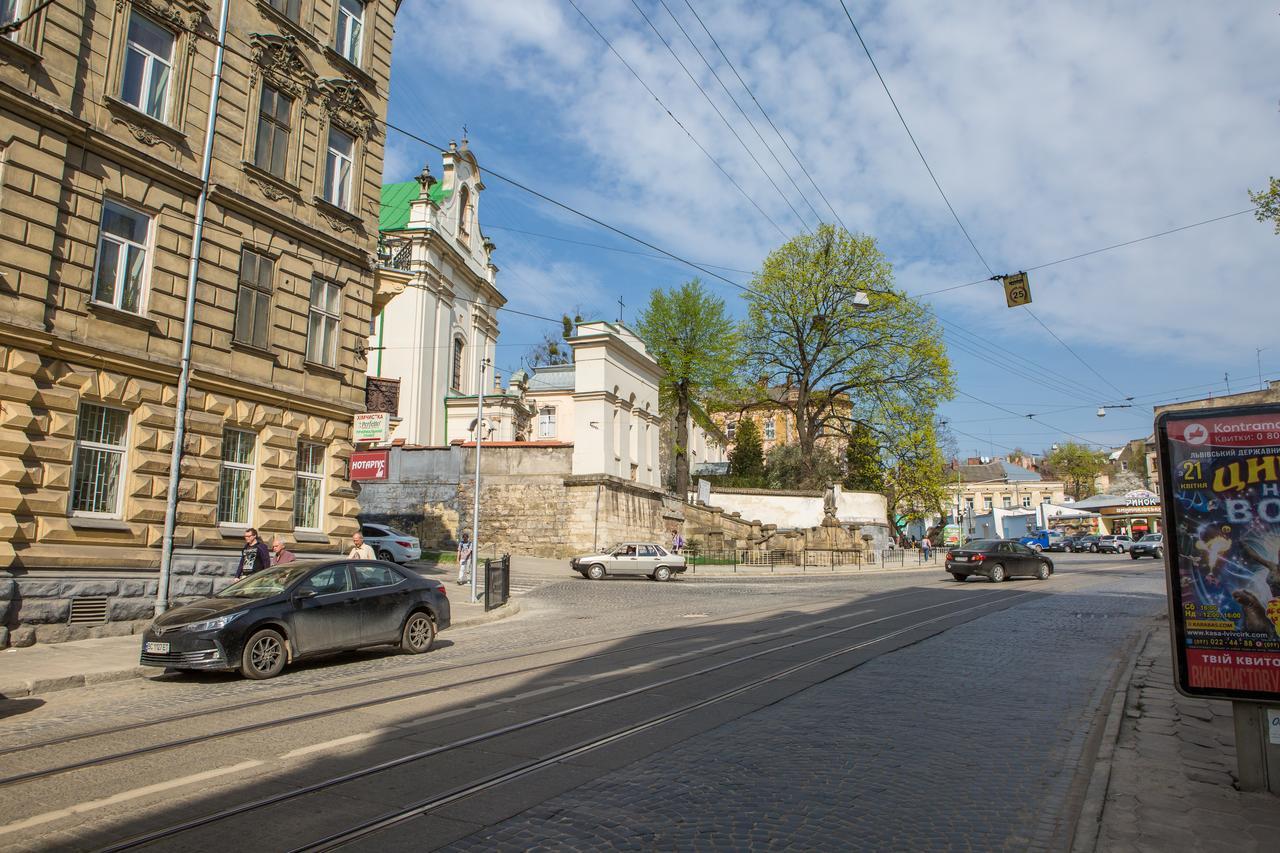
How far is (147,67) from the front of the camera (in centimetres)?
1522

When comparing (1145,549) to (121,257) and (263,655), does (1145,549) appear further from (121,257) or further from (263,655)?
(121,257)

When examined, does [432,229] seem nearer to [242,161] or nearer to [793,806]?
[242,161]

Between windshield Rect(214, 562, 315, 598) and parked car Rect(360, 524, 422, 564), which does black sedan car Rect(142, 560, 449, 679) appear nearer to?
Answer: windshield Rect(214, 562, 315, 598)

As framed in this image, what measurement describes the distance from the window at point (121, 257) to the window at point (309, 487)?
4.70 m

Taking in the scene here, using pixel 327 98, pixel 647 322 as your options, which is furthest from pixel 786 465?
pixel 327 98

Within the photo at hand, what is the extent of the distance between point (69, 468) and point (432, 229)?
33.0 meters

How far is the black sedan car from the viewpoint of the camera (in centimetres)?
1024

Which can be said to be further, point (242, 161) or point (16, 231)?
point (242, 161)

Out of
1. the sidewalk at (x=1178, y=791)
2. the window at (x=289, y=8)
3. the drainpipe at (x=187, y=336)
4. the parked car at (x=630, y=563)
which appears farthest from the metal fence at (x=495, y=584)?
the sidewalk at (x=1178, y=791)

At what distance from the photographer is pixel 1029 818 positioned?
5.22m

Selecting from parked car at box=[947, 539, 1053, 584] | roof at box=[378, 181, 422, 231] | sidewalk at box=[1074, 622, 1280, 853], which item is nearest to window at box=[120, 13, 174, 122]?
sidewalk at box=[1074, 622, 1280, 853]

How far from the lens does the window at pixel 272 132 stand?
17500 mm

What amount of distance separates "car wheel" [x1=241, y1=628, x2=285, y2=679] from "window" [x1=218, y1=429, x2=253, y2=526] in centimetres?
649

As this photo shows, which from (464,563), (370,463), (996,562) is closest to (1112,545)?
(996,562)
